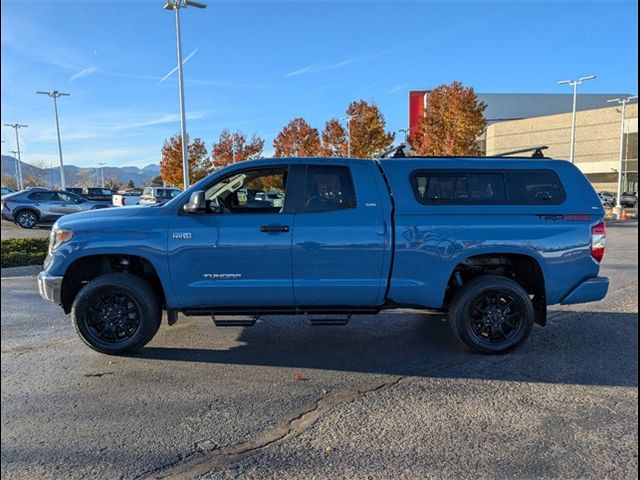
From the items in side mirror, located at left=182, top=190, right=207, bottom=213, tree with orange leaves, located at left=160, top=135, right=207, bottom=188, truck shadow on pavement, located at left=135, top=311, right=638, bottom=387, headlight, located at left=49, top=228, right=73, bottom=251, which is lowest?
truck shadow on pavement, located at left=135, top=311, right=638, bottom=387

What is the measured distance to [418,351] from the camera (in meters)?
4.71

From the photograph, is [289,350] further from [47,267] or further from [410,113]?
[410,113]

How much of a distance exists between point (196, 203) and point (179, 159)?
3793 cm

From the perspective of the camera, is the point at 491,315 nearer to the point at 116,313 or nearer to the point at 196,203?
the point at 196,203

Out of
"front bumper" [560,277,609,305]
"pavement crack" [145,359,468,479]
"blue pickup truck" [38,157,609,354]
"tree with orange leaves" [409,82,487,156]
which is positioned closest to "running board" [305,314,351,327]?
"blue pickup truck" [38,157,609,354]

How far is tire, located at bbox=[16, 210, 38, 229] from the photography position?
18031 millimetres

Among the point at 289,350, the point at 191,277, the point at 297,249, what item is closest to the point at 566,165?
the point at 297,249

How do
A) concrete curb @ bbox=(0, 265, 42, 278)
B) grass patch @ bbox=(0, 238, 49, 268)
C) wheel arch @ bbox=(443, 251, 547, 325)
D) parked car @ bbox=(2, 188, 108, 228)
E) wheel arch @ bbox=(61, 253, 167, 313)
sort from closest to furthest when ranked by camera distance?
wheel arch @ bbox=(61, 253, 167, 313) → wheel arch @ bbox=(443, 251, 547, 325) → concrete curb @ bbox=(0, 265, 42, 278) → grass patch @ bbox=(0, 238, 49, 268) → parked car @ bbox=(2, 188, 108, 228)

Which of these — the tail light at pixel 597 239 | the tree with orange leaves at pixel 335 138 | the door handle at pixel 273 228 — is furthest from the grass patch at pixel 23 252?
Result: the tree with orange leaves at pixel 335 138

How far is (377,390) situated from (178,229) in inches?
92.7

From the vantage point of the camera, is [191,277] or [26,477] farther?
[191,277]

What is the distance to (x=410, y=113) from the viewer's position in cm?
6719

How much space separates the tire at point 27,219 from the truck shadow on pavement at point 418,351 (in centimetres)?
1619

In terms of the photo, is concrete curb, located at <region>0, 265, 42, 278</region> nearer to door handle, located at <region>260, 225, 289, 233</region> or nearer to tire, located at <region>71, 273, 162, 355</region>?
tire, located at <region>71, 273, 162, 355</region>
